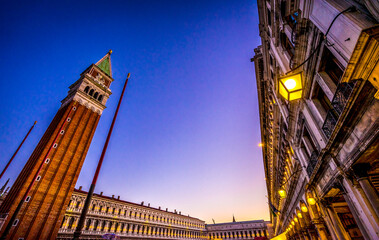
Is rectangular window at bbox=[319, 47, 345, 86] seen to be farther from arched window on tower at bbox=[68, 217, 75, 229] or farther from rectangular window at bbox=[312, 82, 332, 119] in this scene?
arched window on tower at bbox=[68, 217, 75, 229]

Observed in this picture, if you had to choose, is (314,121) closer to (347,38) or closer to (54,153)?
(347,38)

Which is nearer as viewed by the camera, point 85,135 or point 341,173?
point 341,173

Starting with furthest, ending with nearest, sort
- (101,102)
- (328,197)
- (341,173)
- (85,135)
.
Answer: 1. (101,102)
2. (85,135)
3. (328,197)
4. (341,173)

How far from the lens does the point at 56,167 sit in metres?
32.0

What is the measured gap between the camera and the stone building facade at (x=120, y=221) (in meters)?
35.5

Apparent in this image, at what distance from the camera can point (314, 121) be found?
7.30 meters

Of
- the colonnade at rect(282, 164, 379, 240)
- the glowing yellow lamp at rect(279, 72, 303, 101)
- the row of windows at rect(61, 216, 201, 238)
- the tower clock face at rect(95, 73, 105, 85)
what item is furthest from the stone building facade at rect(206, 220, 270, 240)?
the glowing yellow lamp at rect(279, 72, 303, 101)

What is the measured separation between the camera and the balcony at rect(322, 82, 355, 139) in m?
4.78

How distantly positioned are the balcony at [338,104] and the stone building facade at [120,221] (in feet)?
141

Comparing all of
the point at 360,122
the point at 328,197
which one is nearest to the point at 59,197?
the point at 328,197

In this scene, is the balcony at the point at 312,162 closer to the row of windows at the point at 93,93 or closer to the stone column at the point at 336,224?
the stone column at the point at 336,224

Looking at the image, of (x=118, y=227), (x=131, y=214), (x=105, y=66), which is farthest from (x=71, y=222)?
(x=105, y=66)

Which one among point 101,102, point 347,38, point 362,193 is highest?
point 101,102

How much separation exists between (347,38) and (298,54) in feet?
11.3
